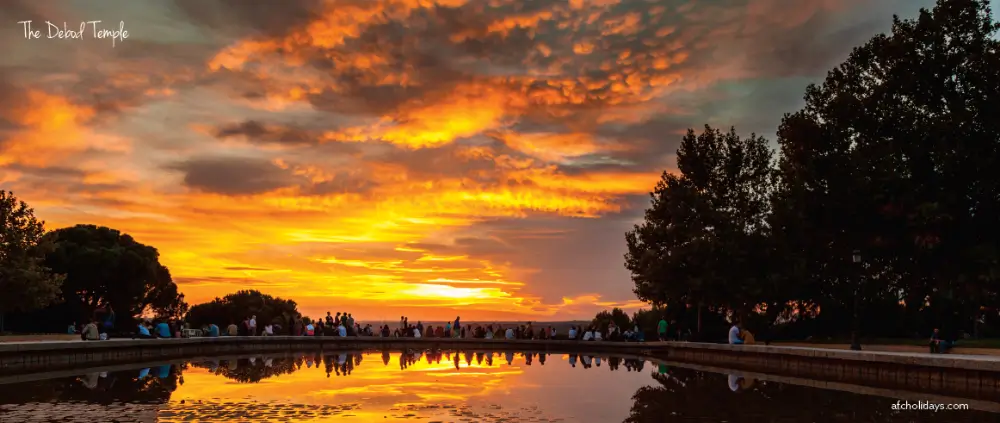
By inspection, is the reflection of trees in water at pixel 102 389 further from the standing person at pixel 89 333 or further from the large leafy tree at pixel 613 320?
the large leafy tree at pixel 613 320

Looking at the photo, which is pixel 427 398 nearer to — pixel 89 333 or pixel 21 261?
pixel 89 333

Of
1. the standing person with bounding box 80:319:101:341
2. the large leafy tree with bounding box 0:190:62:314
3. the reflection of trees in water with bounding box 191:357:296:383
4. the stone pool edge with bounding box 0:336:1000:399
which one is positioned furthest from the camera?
the large leafy tree with bounding box 0:190:62:314

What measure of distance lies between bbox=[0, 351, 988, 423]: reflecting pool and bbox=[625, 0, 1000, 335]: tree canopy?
15.1 meters

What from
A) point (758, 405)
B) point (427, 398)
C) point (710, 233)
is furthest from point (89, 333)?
point (710, 233)

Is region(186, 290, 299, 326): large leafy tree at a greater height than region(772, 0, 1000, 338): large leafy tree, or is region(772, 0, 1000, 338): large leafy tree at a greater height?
region(772, 0, 1000, 338): large leafy tree

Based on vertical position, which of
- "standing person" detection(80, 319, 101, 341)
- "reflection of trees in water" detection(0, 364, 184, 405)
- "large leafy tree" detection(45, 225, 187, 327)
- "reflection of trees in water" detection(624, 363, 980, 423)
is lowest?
"reflection of trees in water" detection(624, 363, 980, 423)

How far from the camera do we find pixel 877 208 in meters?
43.8

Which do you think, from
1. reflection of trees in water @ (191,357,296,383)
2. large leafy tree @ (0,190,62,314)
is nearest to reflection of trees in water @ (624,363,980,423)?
reflection of trees in water @ (191,357,296,383)

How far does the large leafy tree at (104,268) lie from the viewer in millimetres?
74688

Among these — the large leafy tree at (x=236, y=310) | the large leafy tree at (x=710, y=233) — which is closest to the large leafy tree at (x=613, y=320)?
the large leafy tree at (x=710, y=233)

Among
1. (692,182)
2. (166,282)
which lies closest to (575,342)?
(692,182)

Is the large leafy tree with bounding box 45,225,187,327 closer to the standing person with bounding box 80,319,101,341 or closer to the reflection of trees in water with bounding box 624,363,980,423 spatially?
the standing person with bounding box 80,319,101,341

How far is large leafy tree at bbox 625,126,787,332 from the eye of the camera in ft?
174

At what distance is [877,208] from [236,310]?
7226 cm
